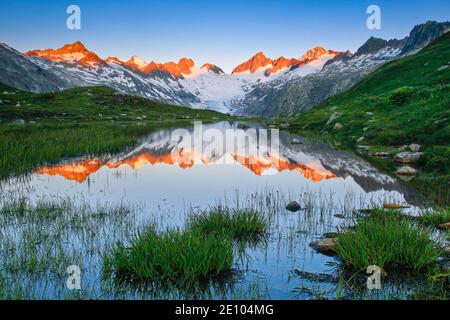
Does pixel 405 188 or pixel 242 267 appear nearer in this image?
pixel 242 267

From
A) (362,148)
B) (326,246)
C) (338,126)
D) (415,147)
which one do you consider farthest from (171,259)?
(338,126)

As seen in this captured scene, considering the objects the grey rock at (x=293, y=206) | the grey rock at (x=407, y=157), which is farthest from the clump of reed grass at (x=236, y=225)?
the grey rock at (x=407, y=157)

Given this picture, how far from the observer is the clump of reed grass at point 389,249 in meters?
10.5

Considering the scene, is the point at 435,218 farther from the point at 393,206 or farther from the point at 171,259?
the point at 171,259

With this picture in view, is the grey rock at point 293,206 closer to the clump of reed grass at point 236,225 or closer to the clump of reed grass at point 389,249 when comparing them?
the clump of reed grass at point 236,225

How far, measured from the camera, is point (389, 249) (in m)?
10.7

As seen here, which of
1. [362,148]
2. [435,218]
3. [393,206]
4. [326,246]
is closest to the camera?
[326,246]

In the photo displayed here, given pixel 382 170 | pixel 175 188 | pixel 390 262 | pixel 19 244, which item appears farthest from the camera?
pixel 382 170

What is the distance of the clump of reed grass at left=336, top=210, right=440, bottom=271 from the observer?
10500mm

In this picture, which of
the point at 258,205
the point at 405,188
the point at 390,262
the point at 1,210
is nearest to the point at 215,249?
the point at 390,262

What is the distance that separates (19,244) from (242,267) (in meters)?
6.62

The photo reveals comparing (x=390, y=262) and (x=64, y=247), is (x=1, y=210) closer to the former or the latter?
(x=64, y=247)

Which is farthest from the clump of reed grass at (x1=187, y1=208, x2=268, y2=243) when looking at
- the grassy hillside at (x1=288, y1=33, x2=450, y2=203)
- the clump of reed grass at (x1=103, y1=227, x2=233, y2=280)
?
the grassy hillside at (x1=288, y1=33, x2=450, y2=203)

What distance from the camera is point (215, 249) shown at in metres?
10.7
